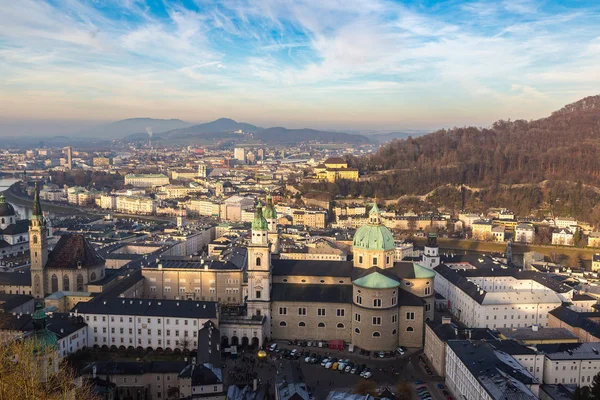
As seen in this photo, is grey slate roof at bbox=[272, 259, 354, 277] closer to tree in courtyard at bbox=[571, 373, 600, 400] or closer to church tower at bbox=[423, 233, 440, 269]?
church tower at bbox=[423, 233, 440, 269]

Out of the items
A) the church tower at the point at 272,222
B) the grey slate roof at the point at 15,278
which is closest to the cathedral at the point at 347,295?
the church tower at the point at 272,222

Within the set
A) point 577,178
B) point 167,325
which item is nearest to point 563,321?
point 167,325

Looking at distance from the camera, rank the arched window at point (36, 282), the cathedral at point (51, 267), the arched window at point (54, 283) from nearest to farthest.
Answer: the cathedral at point (51, 267) < the arched window at point (36, 282) < the arched window at point (54, 283)

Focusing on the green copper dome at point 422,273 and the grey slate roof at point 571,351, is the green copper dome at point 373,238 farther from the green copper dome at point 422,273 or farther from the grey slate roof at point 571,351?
the grey slate roof at point 571,351

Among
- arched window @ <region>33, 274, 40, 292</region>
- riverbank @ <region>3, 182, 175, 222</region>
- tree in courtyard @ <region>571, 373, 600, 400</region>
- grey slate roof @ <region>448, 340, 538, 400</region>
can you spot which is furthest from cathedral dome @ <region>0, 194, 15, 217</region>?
tree in courtyard @ <region>571, 373, 600, 400</region>

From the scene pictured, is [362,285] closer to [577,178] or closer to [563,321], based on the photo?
[563,321]
